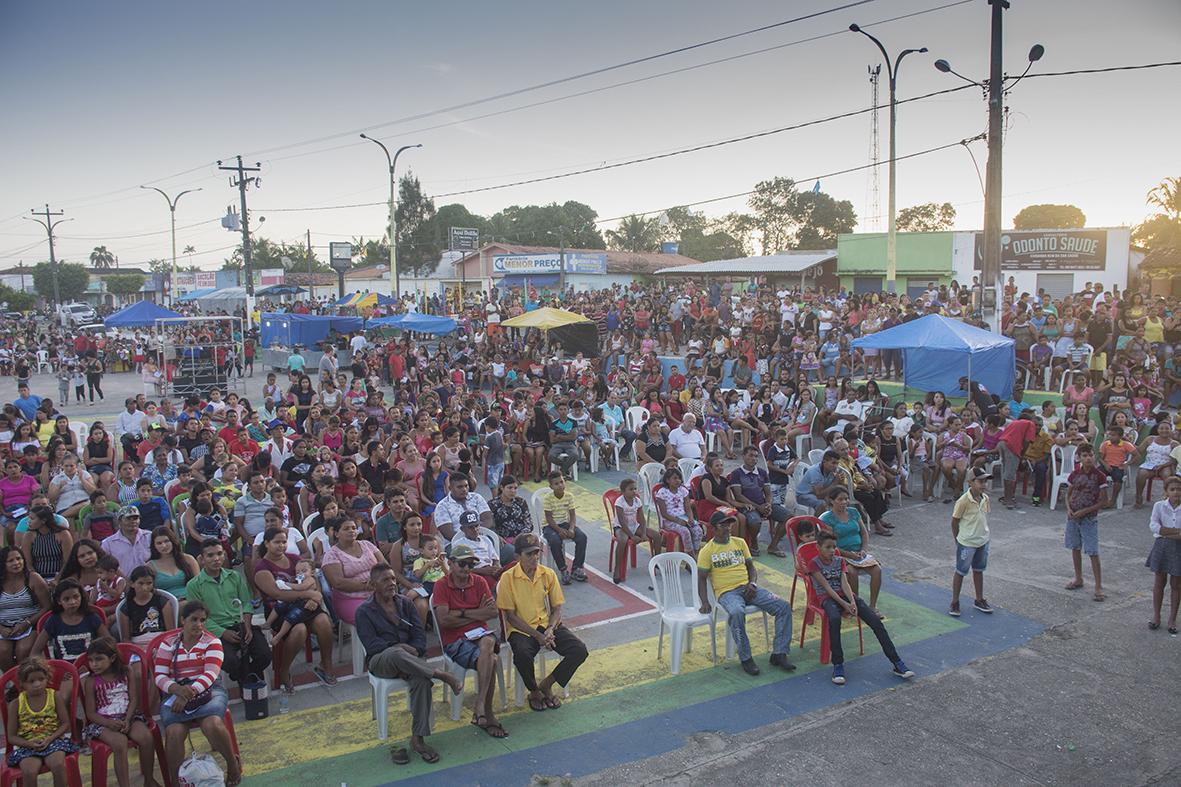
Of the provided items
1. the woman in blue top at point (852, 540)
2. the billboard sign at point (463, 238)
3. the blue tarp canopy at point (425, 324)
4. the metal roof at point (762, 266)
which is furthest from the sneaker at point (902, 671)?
the billboard sign at point (463, 238)

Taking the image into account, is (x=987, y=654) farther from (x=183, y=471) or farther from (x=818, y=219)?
(x=818, y=219)

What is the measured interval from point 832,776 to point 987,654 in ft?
8.70

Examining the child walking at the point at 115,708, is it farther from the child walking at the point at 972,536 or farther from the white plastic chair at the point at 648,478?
the child walking at the point at 972,536

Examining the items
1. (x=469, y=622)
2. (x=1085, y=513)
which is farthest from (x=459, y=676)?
(x=1085, y=513)

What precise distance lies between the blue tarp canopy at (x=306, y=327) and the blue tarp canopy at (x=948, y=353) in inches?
778

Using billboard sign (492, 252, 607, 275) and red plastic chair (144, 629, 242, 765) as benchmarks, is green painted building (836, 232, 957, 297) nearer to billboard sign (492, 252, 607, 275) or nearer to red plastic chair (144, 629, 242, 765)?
billboard sign (492, 252, 607, 275)

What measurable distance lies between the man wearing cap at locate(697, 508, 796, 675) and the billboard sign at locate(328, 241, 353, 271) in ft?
134

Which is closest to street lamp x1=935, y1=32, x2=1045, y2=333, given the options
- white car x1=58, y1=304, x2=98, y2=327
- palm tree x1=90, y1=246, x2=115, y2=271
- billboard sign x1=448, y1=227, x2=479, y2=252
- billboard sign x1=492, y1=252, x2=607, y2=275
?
billboard sign x1=492, y1=252, x2=607, y2=275

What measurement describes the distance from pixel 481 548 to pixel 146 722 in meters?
2.84

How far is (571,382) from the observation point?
19.3 metres

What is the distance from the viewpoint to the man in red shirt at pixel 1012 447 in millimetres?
11836

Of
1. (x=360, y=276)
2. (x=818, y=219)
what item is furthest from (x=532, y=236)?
(x=818, y=219)

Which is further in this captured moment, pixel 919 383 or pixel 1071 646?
pixel 919 383

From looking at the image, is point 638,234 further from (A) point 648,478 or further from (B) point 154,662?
(B) point 154,662
